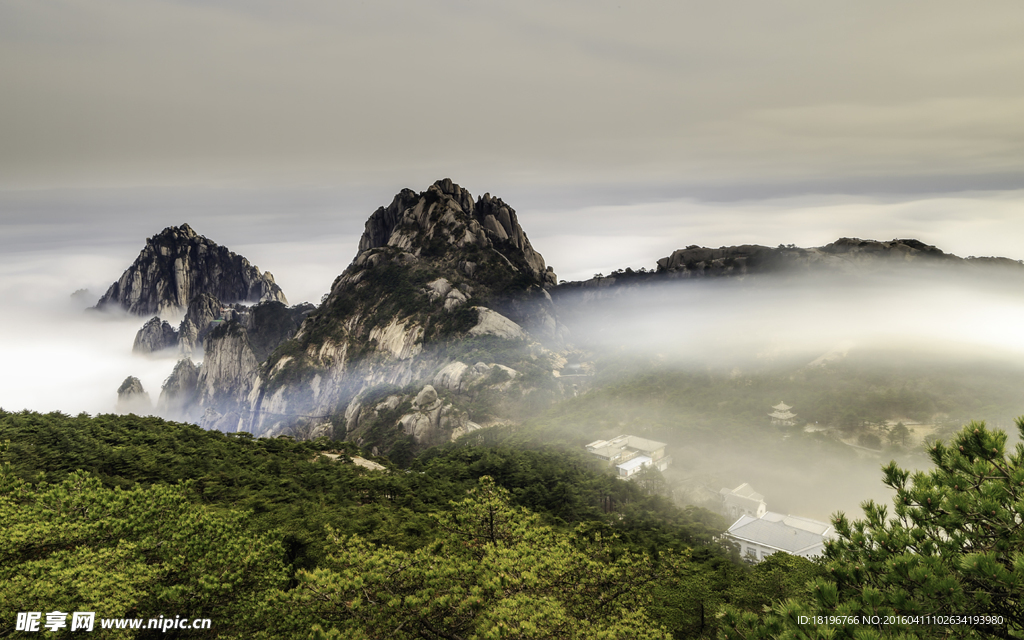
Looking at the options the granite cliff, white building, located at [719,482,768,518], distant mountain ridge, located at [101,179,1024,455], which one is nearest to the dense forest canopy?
white building, located at [719,482,768,518]

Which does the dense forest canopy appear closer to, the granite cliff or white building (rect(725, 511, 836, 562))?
white building (rect(725, 511, 836, 562))

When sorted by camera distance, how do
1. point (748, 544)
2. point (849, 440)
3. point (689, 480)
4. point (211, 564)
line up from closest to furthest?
point (211, 564), point (748, 544), point (689, 480), point (849, 440)

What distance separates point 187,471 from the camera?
133 feet

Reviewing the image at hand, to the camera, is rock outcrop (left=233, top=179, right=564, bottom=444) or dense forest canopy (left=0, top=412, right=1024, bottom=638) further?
rock outcrop (left=233, top=179, right=564, bottom=444)

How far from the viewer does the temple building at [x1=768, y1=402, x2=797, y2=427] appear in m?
104

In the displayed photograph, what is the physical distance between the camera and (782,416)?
10788 centimetres

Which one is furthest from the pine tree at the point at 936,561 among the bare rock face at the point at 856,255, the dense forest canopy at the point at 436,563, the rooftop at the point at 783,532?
the bare rock face at the point at 856,255

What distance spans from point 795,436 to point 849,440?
10.2m

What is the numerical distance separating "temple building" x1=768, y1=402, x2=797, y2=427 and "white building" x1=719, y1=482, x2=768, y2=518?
3473 cm

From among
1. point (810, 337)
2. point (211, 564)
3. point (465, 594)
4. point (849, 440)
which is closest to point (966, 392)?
point (849, 440)

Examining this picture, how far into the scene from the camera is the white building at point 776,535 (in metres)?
56.4

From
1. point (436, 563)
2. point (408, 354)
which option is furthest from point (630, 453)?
point (408, 354)

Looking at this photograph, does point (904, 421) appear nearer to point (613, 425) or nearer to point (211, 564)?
point (613, 425)

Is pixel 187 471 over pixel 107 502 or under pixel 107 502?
under
